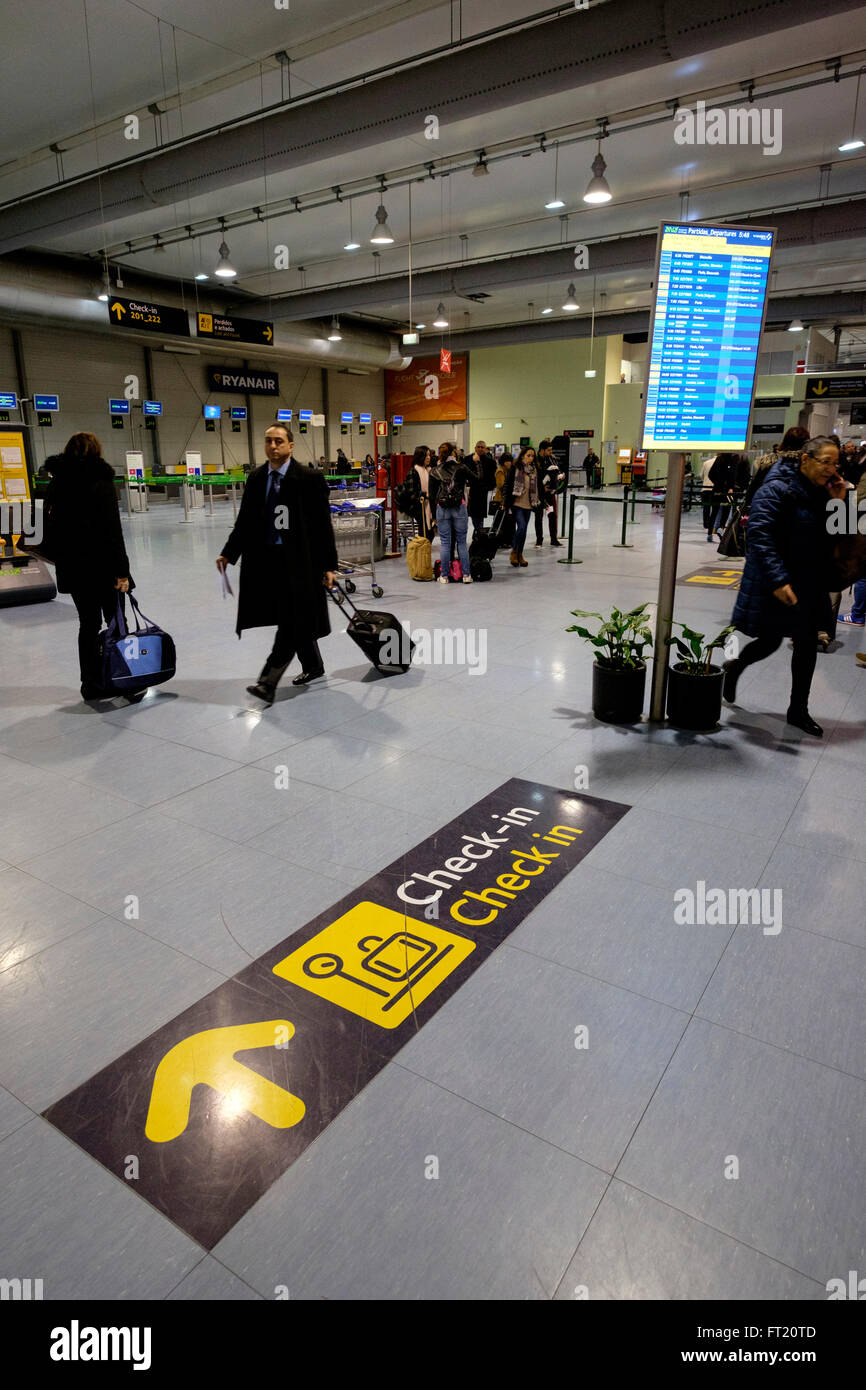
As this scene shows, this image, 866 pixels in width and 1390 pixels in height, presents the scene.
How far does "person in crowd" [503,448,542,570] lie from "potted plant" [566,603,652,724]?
5.79 m

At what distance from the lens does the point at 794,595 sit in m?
3.67

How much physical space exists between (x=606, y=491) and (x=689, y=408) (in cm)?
2152

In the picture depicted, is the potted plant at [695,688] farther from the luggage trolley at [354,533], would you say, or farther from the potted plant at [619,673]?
the luggage trolley at [354,533]

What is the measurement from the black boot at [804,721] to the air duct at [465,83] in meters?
5.16

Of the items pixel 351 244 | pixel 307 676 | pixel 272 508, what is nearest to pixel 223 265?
pixel 351 244

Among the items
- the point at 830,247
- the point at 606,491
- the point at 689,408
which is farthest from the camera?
the point at 606,491

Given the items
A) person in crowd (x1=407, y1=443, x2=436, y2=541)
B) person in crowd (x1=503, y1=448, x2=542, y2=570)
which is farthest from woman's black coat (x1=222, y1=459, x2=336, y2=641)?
person in crowd (x1=503, y1=448, x2=542, y2=570)

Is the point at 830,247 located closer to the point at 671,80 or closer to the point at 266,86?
the point at 671,80

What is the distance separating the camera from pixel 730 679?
4.42 metres

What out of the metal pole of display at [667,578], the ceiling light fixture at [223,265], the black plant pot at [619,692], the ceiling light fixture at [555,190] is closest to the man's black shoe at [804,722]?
the metal pole of display at [667,578]

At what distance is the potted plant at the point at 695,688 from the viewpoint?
3.92 meters

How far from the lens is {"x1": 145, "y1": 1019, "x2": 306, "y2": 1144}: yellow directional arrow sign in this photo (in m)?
1.75
